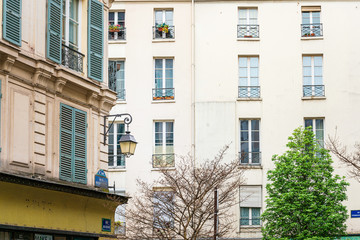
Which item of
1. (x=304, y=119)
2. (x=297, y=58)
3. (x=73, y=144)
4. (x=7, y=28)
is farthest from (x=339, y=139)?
(x=7, y=28)

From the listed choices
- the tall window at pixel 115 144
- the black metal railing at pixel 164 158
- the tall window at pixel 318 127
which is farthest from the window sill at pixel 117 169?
the tall window at pixel 318 127

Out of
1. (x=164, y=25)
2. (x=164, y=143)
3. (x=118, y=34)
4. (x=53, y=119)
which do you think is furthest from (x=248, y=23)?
(x=53, y=119)

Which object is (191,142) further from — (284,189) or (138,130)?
(284,189)

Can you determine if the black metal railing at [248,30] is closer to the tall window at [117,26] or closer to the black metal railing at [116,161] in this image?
the tall window at [117,26]

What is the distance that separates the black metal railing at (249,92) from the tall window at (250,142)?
1.39 meters

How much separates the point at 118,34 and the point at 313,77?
31.9 feet

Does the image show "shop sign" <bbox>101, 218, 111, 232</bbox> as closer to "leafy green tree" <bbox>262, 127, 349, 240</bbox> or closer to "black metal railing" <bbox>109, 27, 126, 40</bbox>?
"leafy green tree" <bbox>262, 127, 349, 240</bbox>

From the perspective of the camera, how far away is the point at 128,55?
3978 cm

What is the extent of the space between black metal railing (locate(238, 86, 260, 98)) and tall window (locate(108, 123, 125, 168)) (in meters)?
5.94

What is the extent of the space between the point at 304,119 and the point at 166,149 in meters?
6.76

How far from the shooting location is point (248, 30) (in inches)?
1567

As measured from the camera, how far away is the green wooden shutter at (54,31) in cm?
2011

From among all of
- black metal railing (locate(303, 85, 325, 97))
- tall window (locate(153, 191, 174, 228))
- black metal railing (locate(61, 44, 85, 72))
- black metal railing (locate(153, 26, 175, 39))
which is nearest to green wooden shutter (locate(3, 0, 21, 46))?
black metal railing (locate(61, 44, 85, 72))

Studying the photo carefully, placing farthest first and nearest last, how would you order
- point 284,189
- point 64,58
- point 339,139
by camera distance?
point 339,139 → point 284,189 → point 64,58
